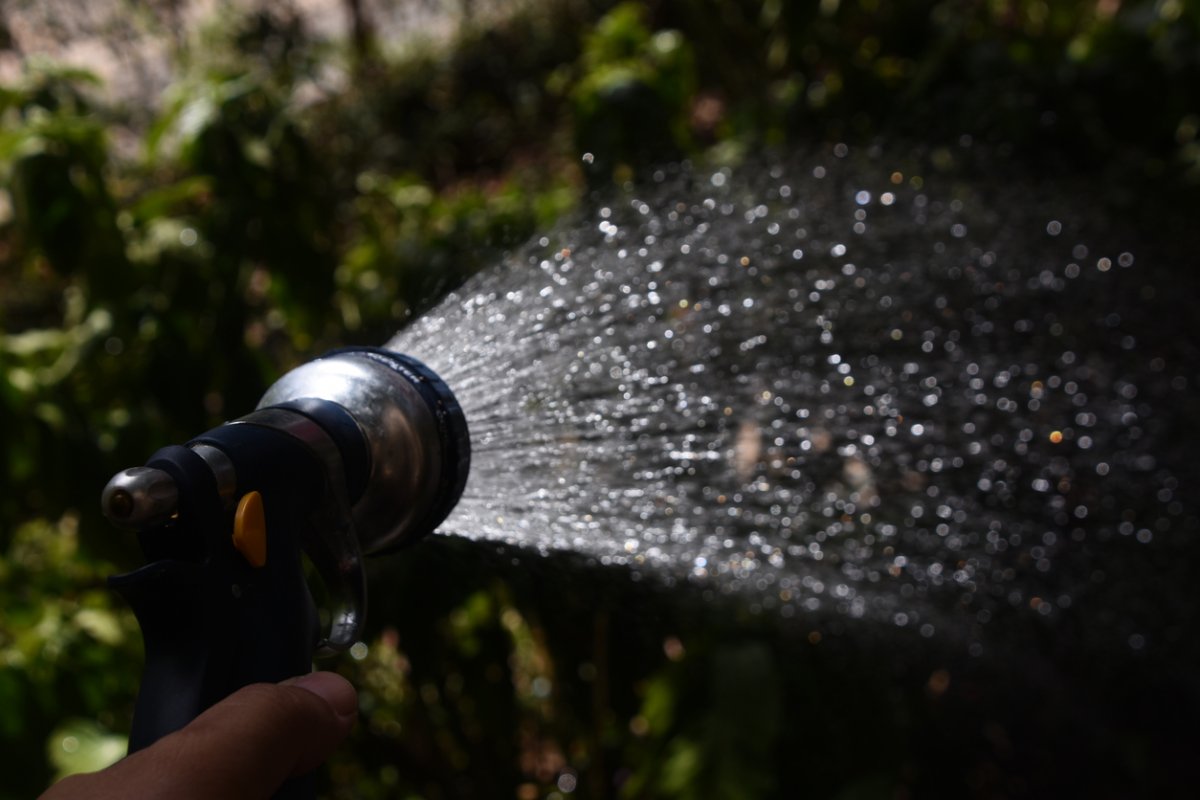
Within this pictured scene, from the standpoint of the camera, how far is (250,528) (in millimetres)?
565

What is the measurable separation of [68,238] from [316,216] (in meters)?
0.32

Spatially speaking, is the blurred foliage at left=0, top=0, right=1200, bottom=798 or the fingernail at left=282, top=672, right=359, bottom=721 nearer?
the fingernail at left=282, top=672, right=359, bottom=721

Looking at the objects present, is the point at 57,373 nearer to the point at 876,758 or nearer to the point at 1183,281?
the point at 876,758

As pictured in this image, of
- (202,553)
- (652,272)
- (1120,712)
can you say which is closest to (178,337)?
(652,272)

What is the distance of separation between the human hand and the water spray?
3 centimetres

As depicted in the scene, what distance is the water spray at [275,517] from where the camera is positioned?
1.80 ft

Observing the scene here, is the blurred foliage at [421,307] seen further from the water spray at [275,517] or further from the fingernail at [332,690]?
the fingernail at [332,690]

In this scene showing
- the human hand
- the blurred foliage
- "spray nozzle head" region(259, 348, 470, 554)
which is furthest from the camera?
the blurred foliage

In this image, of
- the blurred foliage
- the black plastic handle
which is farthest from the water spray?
the blurred foliage

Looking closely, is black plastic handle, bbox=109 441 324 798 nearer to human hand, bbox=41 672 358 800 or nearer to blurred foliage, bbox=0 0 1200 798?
human hand, bbox=41 672 358 800

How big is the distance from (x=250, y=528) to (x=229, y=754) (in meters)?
0.11

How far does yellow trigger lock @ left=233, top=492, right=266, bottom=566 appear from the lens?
1.85 ft

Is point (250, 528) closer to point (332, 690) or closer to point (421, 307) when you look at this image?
point (332, 690)

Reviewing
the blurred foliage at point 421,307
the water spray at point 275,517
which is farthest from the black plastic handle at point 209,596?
the blurred foliage at point 421,307
